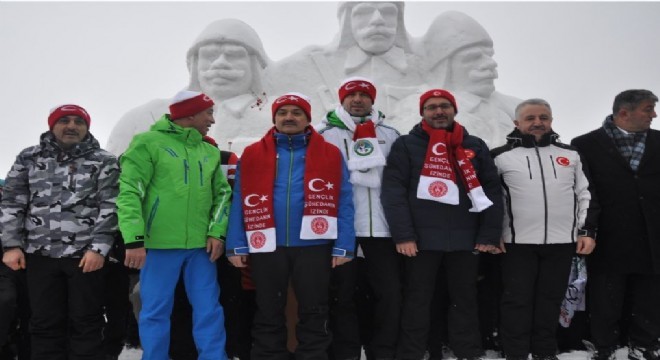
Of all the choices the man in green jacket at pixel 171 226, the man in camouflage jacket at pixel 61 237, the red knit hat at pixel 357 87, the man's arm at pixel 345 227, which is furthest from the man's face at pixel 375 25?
the man in camouflage jacket at pixel 61 237

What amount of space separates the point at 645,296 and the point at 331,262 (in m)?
1.93

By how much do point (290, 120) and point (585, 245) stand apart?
6.05ft

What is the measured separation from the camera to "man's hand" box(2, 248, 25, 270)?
2.78 meters

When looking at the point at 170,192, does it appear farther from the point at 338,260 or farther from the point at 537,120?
the point at 537,120

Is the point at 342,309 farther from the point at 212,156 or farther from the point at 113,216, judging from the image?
the point at 113,216

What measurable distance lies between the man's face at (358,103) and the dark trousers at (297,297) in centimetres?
88

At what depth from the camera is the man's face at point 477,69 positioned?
6.42 meters

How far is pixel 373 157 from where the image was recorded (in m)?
3.02

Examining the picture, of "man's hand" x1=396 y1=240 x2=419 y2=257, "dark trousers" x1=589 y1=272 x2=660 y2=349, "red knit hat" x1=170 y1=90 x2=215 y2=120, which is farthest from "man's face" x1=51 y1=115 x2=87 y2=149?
"dark trousers" x1=589 y1=272 x2=660 y2=349

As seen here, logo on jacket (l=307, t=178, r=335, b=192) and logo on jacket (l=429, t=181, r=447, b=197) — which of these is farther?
logo on jacket (l=429, t=181, r=447, b=197)

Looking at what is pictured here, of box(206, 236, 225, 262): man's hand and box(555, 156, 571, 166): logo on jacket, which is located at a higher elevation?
box(555, 156, 571, 166): logo on jacket

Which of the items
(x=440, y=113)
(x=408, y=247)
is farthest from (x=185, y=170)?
(x=440, y=113)

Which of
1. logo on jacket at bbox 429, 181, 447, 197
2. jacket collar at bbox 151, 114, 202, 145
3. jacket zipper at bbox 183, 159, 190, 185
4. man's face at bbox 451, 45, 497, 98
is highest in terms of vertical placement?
man's face at bbox 451, 45, 497, 98

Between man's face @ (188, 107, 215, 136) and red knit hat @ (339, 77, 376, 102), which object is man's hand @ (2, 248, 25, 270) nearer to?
man's face @ (188, 107, 215, 136)
